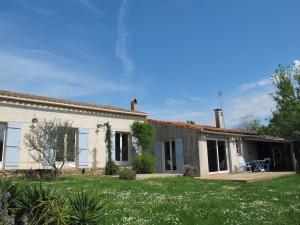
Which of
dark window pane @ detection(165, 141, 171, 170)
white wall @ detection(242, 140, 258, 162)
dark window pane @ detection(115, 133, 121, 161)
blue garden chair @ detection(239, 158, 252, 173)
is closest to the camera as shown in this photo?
dark window pane @ detection(115, 133, 121, 161)

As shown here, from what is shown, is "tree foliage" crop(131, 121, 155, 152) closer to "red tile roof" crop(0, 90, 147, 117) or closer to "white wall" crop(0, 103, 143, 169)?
"white wall" crop(0, 103, 143, 169)

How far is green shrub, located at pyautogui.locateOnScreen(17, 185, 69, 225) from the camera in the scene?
532 cm

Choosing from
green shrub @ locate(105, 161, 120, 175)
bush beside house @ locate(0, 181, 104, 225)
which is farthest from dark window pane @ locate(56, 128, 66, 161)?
bush beside house @ locate(0, 181, 104, 225)

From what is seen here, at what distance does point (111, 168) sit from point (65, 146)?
4.18 metres

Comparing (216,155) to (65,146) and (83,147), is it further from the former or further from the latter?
(65,146)

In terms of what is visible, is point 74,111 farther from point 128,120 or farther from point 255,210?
point 255,210

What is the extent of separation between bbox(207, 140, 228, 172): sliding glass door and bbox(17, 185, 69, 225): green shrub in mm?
16107

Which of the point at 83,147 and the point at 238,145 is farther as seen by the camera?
the point at 238,145

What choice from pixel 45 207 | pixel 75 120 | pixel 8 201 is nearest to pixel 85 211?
pixel 45 207

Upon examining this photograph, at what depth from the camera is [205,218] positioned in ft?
24.5

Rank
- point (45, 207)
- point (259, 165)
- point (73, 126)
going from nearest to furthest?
point (45, 207), point (73, 126), point (259, 165)

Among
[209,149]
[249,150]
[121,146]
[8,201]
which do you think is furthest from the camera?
[249,150]

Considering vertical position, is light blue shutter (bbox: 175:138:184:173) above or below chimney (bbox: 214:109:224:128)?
below

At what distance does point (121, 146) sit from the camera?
2128 centimetres
